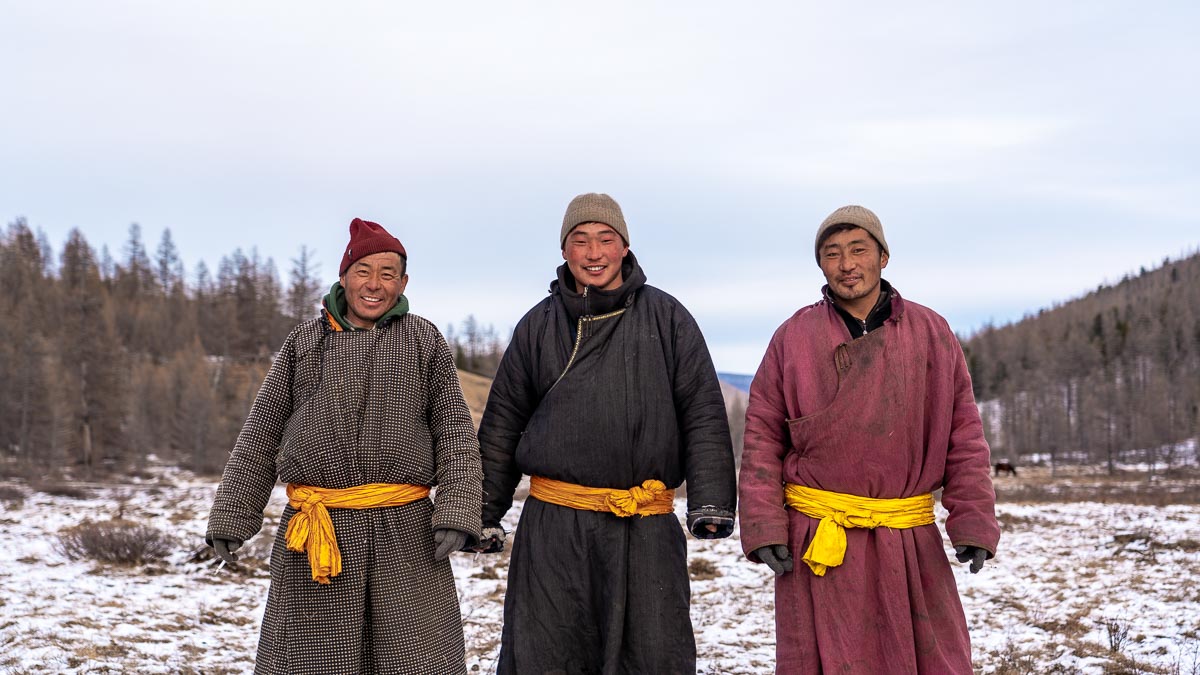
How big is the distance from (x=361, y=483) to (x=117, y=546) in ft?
21.9

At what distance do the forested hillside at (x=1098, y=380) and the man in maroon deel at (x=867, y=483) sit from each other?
171ft

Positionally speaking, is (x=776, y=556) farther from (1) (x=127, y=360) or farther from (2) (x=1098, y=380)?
(2) (x=1098, y=380)

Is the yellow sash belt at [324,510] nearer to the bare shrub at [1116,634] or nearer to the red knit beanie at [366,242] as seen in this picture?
the red knit beanie at [366,242]

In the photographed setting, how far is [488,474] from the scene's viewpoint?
3377 millimetres

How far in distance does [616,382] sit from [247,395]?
46563 mm

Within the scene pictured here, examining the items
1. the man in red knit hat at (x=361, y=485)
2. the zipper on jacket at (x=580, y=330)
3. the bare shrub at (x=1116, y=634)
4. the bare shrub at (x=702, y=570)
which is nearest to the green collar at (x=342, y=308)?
the man in red knit hat at (x=361, y=485)

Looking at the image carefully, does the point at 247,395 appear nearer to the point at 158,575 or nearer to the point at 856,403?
the point at 158,575

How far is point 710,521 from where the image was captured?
3.01m

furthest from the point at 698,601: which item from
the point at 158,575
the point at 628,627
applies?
the point at 158,575

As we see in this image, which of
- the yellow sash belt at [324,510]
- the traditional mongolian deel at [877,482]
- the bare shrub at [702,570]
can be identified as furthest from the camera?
the bare shrub at [702,570]

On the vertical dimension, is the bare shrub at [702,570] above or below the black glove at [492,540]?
below

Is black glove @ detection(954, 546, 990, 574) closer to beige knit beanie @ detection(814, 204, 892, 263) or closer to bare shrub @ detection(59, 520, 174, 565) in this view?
beige knit beanie @ detection(814, 204, 892, 263)

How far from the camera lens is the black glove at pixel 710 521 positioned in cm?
300

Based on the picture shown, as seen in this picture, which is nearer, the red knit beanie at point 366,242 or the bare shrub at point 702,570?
the red knit beanie at point 366,242
